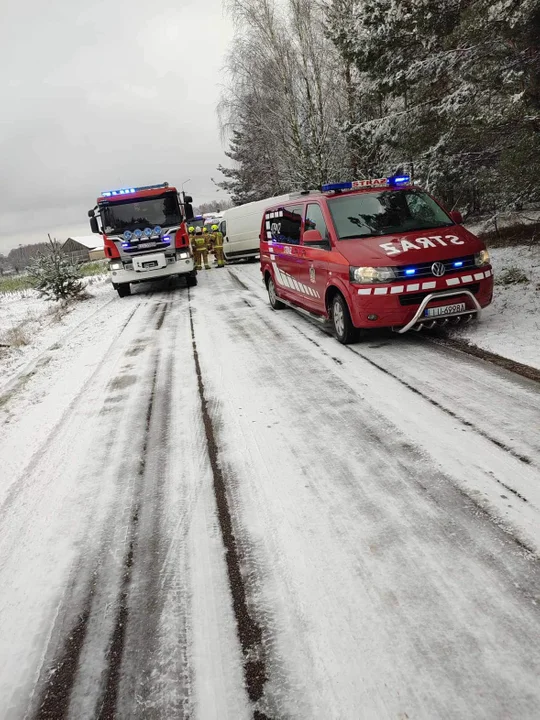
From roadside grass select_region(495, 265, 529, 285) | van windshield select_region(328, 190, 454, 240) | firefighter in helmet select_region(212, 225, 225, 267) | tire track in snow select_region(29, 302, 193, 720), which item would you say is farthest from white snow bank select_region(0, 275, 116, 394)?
roadside grass select_region(495, 265, 529, 285)

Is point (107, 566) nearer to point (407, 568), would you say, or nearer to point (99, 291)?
point (407, 568)

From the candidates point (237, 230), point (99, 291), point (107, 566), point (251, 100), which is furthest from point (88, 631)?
point (251, 100)

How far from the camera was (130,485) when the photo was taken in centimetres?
347

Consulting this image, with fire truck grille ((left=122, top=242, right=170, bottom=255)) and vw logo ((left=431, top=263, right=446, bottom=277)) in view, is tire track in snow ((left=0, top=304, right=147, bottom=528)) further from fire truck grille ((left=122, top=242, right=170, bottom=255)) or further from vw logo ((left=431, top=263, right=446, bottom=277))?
fire truck grille ((left=122, top=242, right=170, bottom=255))

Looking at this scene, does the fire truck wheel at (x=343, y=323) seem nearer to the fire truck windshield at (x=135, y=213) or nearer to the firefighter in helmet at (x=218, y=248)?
the fire truck windshield at (x=135, y=213)

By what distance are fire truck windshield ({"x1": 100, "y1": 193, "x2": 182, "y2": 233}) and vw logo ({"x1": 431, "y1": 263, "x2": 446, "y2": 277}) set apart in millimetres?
9410

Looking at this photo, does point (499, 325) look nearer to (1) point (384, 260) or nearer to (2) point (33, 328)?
(1) point (384, 260)

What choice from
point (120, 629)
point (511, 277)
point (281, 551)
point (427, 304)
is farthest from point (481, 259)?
point (120, 629)

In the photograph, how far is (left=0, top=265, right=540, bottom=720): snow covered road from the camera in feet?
6.20

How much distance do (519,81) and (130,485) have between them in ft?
27.3

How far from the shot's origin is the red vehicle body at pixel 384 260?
553cm

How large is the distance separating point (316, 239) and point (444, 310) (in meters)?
1.90

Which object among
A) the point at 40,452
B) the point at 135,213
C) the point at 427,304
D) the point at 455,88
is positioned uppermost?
the point at 455,88

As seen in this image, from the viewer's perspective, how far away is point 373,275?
5551 mm
